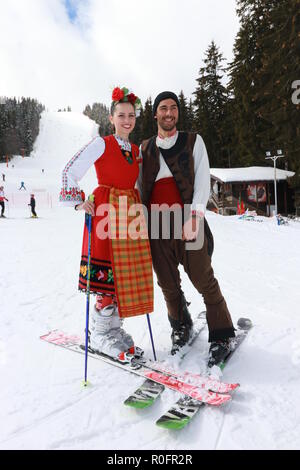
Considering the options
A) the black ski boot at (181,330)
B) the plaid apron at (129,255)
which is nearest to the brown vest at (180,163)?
the plaid apron at (129,255)

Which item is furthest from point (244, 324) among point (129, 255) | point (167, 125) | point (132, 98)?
point (132, 98)

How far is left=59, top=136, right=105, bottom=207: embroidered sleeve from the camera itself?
247cm

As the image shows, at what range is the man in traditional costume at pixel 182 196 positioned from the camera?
261cm

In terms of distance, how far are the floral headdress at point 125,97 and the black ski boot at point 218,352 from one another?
210 cm

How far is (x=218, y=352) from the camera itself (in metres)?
2.64

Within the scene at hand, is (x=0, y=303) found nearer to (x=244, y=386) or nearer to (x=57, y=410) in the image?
(x=57, y=410)

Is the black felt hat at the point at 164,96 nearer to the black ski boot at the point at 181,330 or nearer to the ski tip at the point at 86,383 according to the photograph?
the black ski boot at the point at 181,330

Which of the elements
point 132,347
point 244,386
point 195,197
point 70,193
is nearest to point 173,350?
point 132,347

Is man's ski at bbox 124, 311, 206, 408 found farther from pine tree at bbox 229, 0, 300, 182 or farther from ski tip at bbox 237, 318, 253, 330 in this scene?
pine tree at bbox 229, 0, 300, 182

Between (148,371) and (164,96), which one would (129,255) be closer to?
(148,371)

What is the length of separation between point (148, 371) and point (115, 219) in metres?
1.21

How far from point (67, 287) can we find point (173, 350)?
8.85 feet

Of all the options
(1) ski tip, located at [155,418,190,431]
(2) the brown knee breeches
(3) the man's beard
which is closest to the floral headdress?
(3) the man's beard
